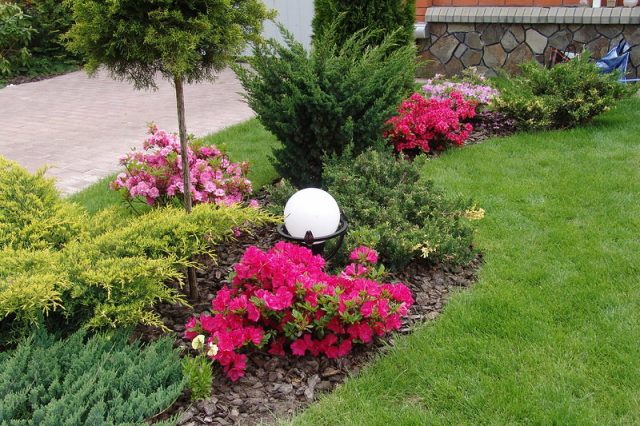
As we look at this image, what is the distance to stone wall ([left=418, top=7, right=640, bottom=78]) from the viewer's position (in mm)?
8727

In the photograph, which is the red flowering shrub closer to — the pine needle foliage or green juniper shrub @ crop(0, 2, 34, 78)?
the pine needle foliage

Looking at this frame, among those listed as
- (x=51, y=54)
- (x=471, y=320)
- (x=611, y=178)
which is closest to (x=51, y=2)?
(x=51, y=54)

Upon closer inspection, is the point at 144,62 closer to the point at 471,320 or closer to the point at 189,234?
the point at 189,234

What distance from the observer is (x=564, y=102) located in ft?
20.3

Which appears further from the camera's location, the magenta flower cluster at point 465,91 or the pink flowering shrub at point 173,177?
the magenta flower cluster at point 465,91

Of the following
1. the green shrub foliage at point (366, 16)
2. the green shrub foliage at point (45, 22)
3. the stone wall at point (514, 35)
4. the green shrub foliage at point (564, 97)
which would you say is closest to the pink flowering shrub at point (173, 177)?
the green shrub foliage at point (366, 16)

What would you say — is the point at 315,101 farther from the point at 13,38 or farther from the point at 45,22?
the point at 45,22

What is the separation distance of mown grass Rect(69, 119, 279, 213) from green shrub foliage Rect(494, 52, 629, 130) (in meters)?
2.40

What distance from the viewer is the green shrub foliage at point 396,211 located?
354cm

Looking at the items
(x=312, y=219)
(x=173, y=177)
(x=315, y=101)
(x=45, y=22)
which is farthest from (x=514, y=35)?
(x=45, y=22)

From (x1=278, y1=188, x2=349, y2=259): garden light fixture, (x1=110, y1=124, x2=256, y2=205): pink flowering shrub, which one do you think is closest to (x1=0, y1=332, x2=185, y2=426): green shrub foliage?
(x1=278, y1=188, x2=349, y2=259): garden light fixture

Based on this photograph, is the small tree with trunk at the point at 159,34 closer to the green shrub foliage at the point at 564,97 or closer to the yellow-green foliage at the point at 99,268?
the yellow-green foliage at the point at 99,268

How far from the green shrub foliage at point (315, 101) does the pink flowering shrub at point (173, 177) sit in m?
0.51

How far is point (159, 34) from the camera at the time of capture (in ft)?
9.29
